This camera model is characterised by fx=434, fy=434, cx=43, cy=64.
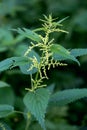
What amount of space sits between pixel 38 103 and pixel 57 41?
2609mm

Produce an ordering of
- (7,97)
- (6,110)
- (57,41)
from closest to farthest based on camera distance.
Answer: (6,110), (7,97), (57,41)

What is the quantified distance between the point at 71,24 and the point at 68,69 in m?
0.55

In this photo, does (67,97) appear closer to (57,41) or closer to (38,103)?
(38,103)

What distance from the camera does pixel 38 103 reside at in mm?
1646

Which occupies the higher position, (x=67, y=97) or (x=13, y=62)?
(x=13, y=62)

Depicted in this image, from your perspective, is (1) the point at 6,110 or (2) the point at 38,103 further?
(1) the point at 6,110

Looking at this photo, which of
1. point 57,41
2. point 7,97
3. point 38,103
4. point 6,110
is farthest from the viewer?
point 57,41

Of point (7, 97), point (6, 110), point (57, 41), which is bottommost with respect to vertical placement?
point (6, 110)

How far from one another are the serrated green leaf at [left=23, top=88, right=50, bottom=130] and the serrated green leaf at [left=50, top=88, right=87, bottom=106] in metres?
0.18

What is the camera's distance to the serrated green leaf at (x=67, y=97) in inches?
74.2

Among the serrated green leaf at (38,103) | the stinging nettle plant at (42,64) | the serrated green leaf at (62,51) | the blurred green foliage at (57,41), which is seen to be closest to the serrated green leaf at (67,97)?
the stinging nettle plant at (42,64)

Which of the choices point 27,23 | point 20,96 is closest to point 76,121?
point 20,96

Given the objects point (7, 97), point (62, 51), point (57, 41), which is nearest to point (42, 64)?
point (62, 51)

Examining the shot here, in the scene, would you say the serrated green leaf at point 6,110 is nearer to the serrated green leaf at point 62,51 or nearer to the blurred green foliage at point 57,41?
the serrated green leaf at point 62,51
